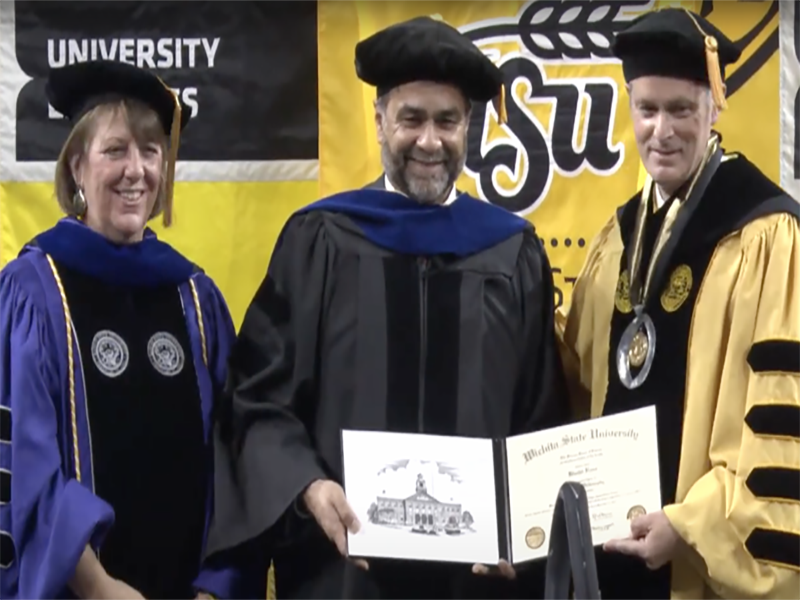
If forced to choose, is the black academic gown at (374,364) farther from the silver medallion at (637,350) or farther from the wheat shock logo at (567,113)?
the wheat shock logo at (567,113)

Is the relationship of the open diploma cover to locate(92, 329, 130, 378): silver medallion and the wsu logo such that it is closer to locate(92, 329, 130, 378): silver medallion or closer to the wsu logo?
locate(92, 329, 130, 378): silver medallion

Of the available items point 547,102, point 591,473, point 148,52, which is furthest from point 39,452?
point 547,102

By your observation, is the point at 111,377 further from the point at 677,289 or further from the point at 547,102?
the point at 547,102

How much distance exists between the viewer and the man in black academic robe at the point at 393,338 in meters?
2.80

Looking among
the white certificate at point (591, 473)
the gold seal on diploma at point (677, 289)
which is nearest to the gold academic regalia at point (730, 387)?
the gold seal on diploma at point (677, 289)

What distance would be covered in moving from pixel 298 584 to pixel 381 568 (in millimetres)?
214

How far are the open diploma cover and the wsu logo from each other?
1.58m

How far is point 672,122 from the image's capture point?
8.95 feet

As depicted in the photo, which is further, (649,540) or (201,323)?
(201,323)

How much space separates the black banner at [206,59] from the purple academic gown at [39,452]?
1.25m

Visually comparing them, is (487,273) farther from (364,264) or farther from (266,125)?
(266,125)

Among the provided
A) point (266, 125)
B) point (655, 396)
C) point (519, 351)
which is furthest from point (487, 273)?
point (266, 125)

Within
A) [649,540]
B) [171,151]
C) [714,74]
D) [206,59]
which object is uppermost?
[206,59]

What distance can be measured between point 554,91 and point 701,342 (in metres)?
1.45
